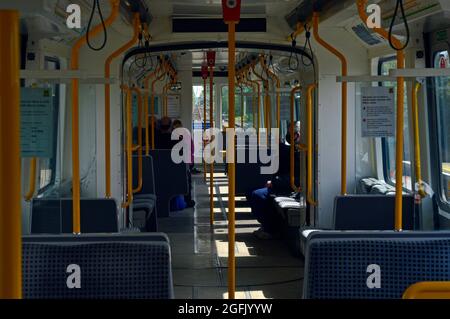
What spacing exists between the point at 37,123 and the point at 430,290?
262cm

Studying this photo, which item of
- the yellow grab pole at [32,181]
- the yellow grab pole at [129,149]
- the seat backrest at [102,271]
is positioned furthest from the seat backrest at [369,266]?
the yellow grab pole at [129,149]

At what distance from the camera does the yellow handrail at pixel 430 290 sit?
7.62ft

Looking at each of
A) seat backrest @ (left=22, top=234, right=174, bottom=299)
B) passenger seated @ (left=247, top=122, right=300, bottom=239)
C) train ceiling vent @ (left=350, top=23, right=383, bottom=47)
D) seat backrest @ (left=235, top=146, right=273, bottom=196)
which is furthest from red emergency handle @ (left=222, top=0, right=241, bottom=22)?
seat backrest @ (left=235, top=146, right=273, bottom=196)

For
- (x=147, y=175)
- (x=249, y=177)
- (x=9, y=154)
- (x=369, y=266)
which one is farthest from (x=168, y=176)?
(x=9, y=154)

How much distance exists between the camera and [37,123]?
4086 millimetres

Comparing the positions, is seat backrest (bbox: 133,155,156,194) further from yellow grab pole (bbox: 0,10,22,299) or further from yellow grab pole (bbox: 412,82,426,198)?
yellow grab pole (bbox: 0,10,22,299)

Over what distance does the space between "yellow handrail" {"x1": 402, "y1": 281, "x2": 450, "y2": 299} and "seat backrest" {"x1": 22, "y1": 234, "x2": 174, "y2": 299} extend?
4.11 ft

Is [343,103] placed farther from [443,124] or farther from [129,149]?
[129,149]

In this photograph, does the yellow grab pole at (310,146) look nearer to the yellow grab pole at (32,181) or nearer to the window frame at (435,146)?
the window frame at (435,146)

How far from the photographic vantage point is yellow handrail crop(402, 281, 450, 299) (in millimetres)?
2322

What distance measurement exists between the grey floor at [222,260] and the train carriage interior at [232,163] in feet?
0.09

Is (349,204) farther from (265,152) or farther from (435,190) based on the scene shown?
(265,152)

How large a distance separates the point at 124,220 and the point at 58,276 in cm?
390
